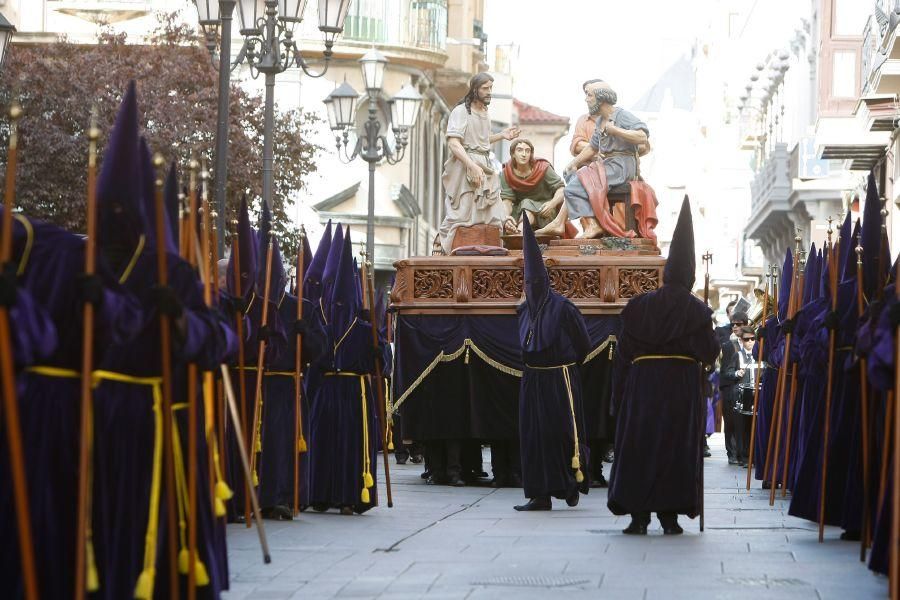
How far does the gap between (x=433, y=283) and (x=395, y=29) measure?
28.3 m

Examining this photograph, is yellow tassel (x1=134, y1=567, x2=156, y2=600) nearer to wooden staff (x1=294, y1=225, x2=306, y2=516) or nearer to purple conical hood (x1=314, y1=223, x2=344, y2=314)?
wooden staff (x1=294, y1=225, x2=306, y2=516)

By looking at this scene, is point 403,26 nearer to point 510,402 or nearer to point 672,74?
point 510,402

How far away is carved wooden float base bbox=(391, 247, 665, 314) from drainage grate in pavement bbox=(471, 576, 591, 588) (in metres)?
8.54

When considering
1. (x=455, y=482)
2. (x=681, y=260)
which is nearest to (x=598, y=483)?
(x=455, y=482)

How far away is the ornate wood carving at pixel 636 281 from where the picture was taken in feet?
62.6

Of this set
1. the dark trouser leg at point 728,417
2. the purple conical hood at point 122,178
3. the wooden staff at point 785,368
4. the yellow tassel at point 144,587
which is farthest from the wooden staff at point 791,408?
the purple conical hood at point 122,178

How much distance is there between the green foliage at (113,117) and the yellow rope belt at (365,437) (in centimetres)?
1560

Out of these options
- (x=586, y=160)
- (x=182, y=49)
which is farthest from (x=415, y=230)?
(x=586, y=160)

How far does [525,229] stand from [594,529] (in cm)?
298

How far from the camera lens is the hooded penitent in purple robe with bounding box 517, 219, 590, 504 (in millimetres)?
15641

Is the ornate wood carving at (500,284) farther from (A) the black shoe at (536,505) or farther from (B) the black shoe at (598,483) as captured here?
(A) the black shoe at (536,505)

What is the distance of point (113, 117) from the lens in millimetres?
31359

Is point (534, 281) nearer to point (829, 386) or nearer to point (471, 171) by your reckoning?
point (829, 386)

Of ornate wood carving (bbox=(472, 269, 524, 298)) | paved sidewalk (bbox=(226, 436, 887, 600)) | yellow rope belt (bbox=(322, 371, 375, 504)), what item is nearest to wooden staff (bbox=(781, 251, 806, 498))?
paved sidewalk (bbox=(226, 436, 887, 600))
